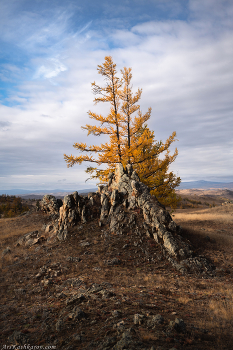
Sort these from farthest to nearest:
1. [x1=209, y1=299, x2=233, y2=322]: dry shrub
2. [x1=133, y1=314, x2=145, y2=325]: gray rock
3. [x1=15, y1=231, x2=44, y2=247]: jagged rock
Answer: [x1=15, y1=231, x2=44, y2=247]: jagged rock → [x1=209, y1=299, x2=233, y2=322]: dry shrub → [x1=133, y1=314, x2=145, y2=325]: gray rock

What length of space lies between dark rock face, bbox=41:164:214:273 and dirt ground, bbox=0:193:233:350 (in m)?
0.65

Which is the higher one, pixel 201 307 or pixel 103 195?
pixel 103 195

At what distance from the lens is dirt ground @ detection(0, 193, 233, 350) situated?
4688 millimetres

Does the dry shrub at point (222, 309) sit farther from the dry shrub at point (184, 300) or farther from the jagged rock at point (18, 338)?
the jagged rock at point (18, 338)

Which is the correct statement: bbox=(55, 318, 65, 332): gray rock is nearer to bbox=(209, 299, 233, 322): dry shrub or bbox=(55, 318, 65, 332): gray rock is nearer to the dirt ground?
the dirt ground

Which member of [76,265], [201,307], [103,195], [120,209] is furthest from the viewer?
[103,195]

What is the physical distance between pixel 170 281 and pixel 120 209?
6632 mm

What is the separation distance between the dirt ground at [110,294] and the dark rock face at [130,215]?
0.65 m

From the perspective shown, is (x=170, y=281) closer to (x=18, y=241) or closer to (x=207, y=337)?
(x=207, y=337)

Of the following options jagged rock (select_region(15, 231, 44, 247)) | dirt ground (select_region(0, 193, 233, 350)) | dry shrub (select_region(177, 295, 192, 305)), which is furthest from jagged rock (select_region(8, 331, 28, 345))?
jagged rock (select_region(15, 231, 44, 247))

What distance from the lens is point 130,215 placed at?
47.0ft

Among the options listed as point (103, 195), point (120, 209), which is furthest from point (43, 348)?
point (103, 195)

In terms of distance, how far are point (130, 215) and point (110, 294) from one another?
742 centimetres

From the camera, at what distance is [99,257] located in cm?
1175
